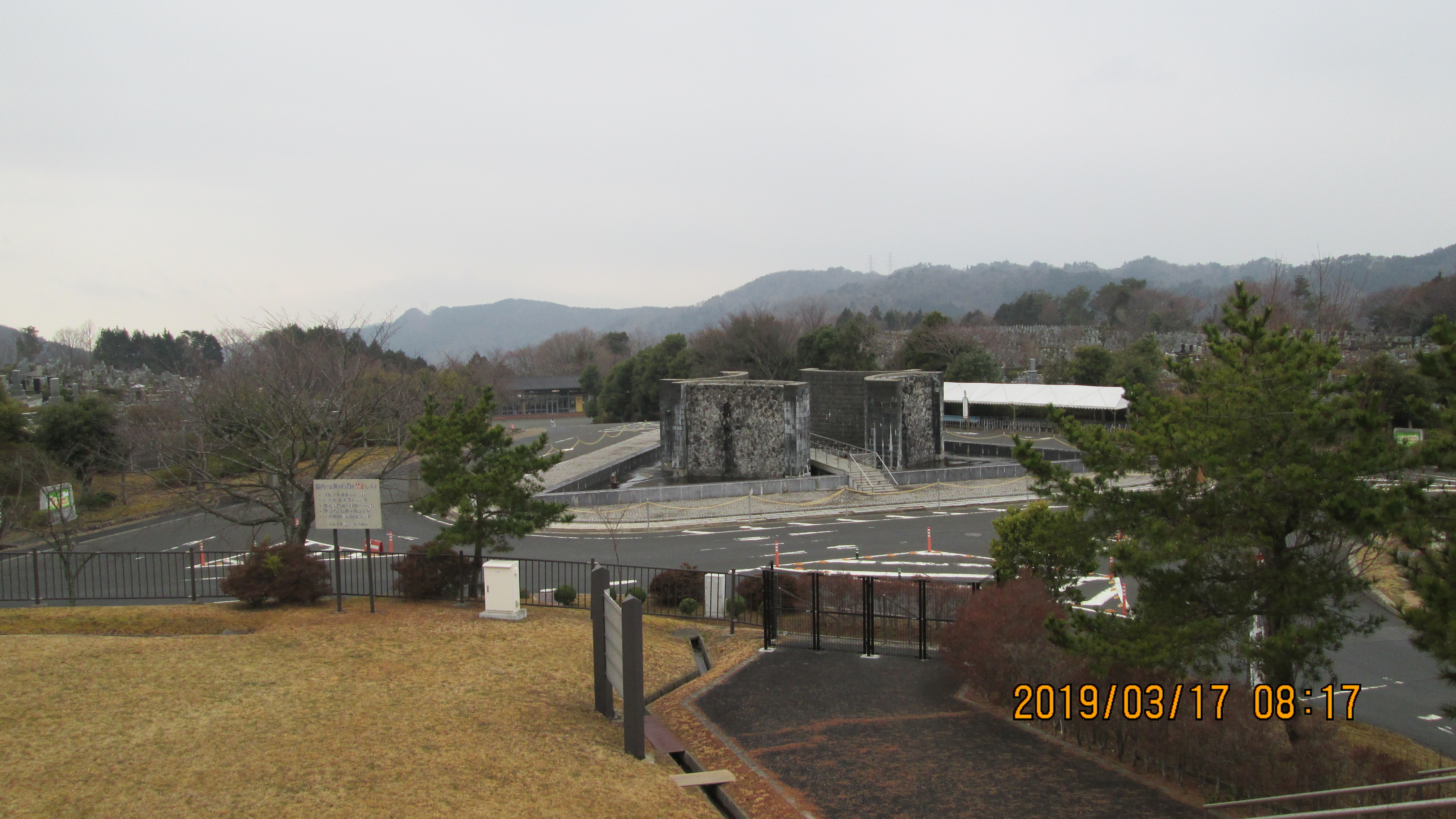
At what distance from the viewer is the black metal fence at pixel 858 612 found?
12.4 metres

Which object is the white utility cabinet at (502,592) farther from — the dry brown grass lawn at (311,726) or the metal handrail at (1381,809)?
the metal handrail at (1381,809)

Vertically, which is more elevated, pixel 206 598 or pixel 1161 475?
pixel 1161 475

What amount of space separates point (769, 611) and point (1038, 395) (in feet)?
135

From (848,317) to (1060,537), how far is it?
3535 inches

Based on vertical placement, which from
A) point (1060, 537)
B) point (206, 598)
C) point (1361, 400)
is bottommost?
point (206, 598)

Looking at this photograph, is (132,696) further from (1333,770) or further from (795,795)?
(1333,770)

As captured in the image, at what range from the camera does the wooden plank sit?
24.7 feet

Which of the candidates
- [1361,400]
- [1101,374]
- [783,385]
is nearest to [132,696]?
[1361,400]

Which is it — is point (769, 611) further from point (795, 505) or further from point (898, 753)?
point (795, 505)

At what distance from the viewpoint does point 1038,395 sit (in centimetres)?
4959

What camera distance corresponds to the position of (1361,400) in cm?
941
